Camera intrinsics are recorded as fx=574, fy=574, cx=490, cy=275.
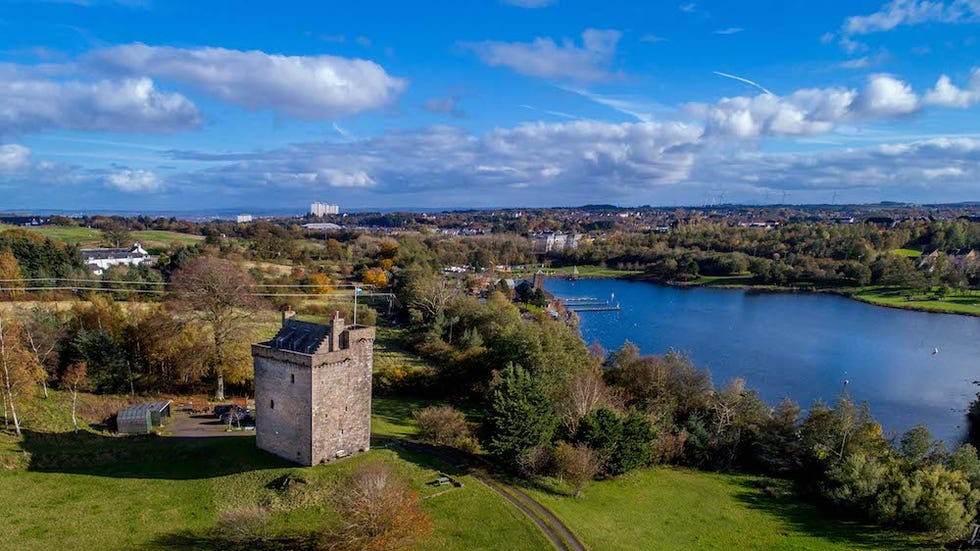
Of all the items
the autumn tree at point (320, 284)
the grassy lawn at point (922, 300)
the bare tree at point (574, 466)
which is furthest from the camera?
the grassy lawn at point (922, 300)

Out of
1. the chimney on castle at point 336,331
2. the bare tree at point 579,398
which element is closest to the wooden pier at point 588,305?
the bare tree at point 579,398

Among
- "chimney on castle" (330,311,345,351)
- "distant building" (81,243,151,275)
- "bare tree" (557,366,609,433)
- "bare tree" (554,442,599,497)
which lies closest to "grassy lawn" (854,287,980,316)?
"bare tree" (557,366,609,433)

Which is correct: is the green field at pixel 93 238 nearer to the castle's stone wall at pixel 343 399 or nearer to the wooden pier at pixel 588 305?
the wooden pier at pixel 588 305

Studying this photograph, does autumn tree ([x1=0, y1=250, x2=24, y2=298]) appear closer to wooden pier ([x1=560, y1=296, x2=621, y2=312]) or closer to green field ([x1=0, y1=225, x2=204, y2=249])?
green field ([x1=0, y1=225, x2=204, y2=249])

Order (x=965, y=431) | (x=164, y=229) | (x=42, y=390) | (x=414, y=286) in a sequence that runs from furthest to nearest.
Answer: (x=164, y=229), (x=414, y=286), (x=965, y=431), (x=42, y=390)

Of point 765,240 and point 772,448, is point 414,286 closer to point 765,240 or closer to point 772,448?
point 772,448

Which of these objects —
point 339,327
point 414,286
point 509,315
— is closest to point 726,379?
point 509,315

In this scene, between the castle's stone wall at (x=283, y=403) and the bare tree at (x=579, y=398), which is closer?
the castle's stone wall at (x=283, y=403)
